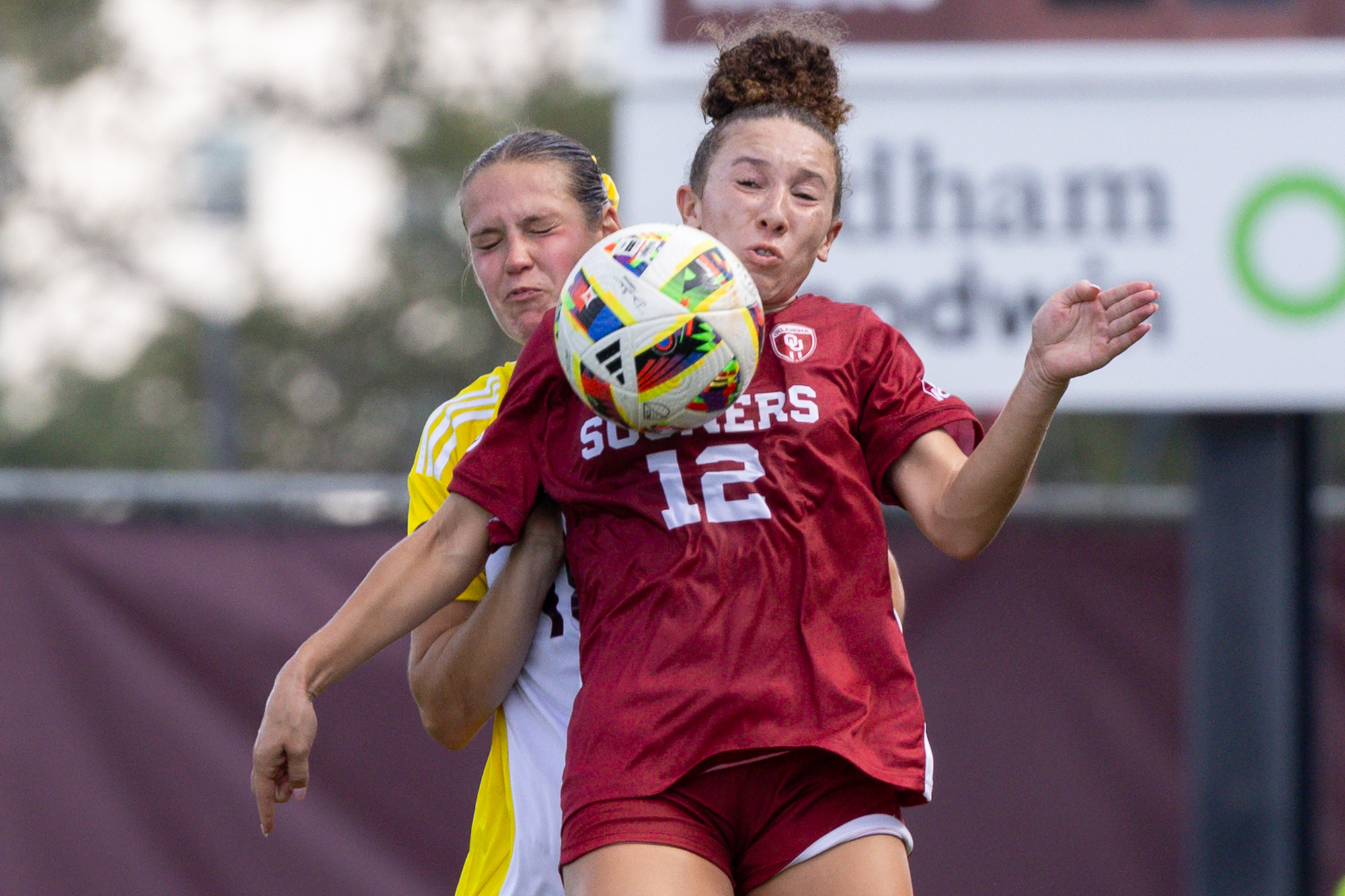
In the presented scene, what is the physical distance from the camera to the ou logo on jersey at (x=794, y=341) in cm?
259

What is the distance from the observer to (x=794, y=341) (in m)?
2.61

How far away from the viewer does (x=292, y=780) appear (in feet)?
8.25

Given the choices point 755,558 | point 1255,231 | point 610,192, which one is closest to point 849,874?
point 755,558

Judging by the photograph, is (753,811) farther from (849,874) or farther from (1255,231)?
(1255,231)

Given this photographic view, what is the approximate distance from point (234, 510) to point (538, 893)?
2878 millimetres

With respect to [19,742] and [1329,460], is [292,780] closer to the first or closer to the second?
[19,742]

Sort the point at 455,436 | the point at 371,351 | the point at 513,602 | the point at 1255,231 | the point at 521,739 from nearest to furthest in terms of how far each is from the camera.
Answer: the point at 513,602
the point at 521,739
the point at 455,436
the point at 1255,231
the point at 371,351

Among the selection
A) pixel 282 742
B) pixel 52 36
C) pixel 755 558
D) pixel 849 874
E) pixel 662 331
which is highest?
pixel 52 36

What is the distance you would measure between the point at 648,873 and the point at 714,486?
583mm

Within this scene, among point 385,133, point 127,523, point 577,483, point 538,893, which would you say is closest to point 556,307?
point 577,483

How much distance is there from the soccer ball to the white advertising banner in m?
2.43

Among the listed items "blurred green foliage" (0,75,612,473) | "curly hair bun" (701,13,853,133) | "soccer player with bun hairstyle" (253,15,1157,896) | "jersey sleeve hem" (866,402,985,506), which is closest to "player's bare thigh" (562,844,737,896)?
"soccer player with bun hairstyle" (253,15,1157,896)

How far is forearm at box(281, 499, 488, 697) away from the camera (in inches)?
100

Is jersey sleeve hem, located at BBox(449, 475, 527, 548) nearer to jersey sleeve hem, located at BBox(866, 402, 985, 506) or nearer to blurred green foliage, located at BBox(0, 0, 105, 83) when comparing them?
jersey sleeve hem, located at BBox(866, 402, 985, 506)
